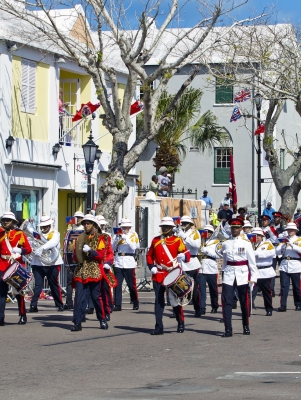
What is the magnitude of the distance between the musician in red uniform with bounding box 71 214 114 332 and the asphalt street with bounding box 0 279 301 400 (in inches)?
15.6

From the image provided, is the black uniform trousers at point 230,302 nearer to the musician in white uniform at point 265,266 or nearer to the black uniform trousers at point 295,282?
the musician in white uniform at point 265,266

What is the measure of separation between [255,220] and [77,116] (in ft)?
39.9

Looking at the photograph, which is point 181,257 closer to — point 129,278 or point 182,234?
point 182,234

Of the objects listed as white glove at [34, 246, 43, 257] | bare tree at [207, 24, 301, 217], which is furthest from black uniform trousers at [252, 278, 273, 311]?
bare tree at [207, 24, 301, 217]

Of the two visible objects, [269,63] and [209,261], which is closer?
[209,261]

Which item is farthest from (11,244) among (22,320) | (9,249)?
(22,320)

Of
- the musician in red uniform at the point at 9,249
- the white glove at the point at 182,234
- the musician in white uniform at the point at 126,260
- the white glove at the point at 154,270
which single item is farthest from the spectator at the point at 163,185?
the white glove at the point at 154,270

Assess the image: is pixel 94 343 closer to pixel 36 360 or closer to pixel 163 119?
pixel 36 360

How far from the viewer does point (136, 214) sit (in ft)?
96.1

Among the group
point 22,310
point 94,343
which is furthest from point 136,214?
point 94,343

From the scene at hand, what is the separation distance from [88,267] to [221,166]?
2872 cm

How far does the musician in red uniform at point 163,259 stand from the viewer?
13875 millimetres

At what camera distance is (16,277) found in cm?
1462

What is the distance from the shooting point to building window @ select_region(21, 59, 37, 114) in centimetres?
2470
